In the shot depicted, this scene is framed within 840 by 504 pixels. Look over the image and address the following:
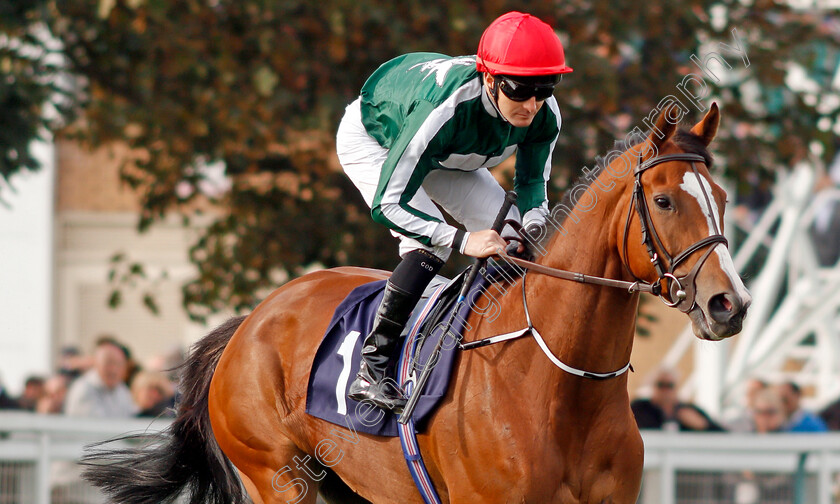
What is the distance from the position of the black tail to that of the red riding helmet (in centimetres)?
222

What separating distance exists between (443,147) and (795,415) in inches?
197

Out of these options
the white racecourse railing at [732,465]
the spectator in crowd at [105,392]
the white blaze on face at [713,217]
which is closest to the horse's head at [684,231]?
the white blaze on face at [713,217]

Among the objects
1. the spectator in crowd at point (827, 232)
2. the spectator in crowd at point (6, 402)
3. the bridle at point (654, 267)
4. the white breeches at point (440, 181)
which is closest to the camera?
the bridle at point (654, 267)

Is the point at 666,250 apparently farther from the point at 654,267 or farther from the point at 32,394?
the point at 32,394

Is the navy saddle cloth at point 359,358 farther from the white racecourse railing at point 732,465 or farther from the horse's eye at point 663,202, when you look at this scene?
the white racecourse railing at point 732,465

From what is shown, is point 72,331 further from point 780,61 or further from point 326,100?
point 780,61

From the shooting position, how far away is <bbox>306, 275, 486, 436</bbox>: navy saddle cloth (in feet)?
12.9

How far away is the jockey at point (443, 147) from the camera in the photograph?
3793mm

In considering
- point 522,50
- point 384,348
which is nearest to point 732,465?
point 384,348

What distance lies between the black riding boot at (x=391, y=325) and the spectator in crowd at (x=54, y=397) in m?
5.44

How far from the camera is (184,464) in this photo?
17.4 ft

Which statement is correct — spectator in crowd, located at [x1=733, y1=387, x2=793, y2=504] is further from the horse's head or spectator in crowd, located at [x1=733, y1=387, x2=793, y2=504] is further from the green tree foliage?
the horse's head

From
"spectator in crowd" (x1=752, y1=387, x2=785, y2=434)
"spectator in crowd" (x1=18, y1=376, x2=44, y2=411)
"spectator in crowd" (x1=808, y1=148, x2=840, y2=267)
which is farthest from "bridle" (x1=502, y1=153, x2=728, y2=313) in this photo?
"spectator in crowd" (x1=808, y1=148, x2=840, y2=267)

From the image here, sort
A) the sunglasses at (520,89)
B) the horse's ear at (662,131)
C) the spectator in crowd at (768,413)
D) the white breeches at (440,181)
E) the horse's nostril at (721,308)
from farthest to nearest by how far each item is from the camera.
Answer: the spectator in crowd at (768,413) → the white breeches at (440,181) → the sunglasses at (520,89) → the horse's ear at (662,131) → the horse's nostril at (721,308)
